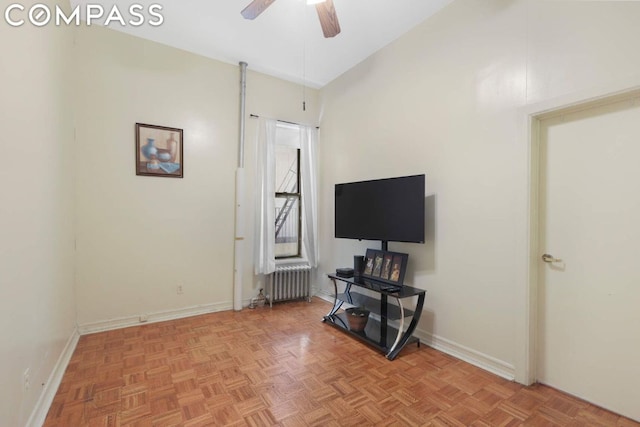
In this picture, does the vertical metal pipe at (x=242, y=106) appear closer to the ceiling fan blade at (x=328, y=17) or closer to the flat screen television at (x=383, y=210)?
the flat screen television at (x=383, y=210)

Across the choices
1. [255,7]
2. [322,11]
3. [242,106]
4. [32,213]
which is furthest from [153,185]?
[322,11]

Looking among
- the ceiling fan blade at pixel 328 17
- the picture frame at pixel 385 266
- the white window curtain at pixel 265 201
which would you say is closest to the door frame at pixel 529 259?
the picture frame at pixel 385 266

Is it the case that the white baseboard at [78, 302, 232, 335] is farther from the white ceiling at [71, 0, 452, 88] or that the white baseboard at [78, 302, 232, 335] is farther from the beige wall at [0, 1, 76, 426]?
the white ceiling at [71, 0, 452, 88]

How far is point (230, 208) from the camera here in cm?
397

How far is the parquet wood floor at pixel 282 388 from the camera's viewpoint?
1.85 meters

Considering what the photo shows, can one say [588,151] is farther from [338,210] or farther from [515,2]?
[338,210]

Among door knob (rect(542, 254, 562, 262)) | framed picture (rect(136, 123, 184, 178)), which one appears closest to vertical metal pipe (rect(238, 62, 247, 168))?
framed picture (rect(136, 123, 184, 178))

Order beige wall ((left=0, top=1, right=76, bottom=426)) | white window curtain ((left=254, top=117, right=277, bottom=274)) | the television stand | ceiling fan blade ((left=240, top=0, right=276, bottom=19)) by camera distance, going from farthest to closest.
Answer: white window curtain ((left=254, top=117, right=277, bottom=274)), the television stand, ceiling fan blade ((left=240, top=0, right=276, bottom=19)), beige wall ((left=0, top=1, right=76, bottom=426))

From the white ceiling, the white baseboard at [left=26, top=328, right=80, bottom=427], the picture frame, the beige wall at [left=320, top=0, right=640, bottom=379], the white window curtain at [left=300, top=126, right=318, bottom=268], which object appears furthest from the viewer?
the white window curtain at [left=300, top=126, right=318, bottom=268]

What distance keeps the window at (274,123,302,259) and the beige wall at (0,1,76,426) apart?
2462 mm

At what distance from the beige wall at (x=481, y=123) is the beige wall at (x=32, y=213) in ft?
9.96

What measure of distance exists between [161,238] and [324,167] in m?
2.49

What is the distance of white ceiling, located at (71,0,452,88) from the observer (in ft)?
9.22

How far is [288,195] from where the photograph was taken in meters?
4.46
